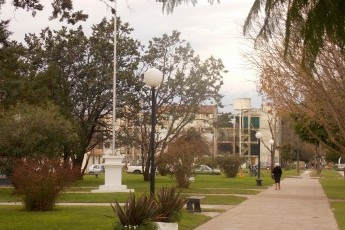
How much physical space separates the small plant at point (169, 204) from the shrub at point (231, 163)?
1559 inches

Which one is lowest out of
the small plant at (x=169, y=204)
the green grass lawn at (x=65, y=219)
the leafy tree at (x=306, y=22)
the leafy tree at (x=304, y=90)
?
the green grass lawn at (x=65, y=219)

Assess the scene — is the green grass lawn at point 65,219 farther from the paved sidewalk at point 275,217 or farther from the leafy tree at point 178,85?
the leafy tree at point 178,85

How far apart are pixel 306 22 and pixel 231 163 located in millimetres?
49032

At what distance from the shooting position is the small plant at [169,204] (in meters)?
13.2

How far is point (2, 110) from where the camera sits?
31203 mm

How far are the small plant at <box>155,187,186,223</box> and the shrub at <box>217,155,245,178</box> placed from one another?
130 feet

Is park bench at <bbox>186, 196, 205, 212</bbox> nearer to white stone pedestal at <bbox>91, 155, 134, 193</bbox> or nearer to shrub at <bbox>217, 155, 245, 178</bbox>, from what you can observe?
white stone pedestal at <bbox>91, 155, 134, 193</bbox>

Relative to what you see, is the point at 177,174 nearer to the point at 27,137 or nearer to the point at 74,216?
the point at 27,137

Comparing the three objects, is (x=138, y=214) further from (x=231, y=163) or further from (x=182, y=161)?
(x=231, y=163)

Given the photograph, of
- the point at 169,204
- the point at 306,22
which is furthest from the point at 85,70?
the point at 306,22

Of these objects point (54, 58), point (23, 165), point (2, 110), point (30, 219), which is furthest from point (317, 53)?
point (54, 58)

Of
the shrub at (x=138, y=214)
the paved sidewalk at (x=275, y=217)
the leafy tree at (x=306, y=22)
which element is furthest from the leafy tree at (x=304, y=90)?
the leafy tree at (x=306, y=22)

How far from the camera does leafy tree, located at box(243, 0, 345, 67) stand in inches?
214

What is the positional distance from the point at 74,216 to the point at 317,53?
12226 mm
